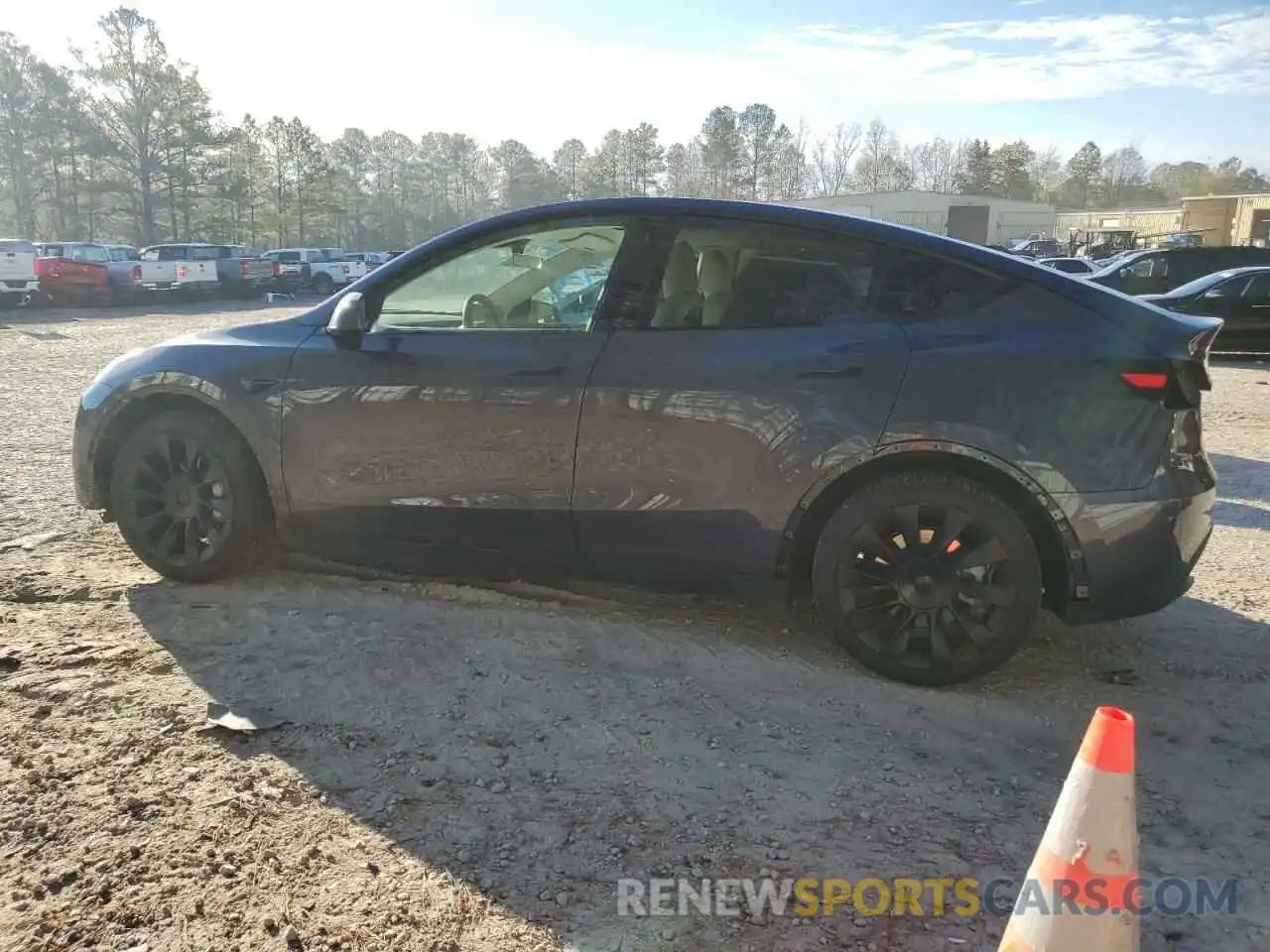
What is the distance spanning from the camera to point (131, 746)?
293cm

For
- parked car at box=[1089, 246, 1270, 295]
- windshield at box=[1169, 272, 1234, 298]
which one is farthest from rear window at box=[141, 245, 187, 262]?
windshield at box=[1169, 272, 1234, 298]

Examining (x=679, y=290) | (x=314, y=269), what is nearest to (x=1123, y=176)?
(x=314, y=269)

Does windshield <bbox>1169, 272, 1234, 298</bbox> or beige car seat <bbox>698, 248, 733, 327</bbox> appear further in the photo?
windshield <bbox>1169, 272, 1234, 298</bbox>

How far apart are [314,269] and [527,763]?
Answer: 35848 mm

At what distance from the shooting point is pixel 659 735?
10.2 feet

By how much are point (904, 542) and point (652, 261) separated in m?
1.47

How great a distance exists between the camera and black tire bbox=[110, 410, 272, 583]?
4125 millimetres

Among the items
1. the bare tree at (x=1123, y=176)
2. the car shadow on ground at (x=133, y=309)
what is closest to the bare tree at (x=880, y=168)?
the bare tree at (x=1123, y=176)

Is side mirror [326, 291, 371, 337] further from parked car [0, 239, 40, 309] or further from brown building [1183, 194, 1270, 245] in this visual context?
brown building [1183, 194, 1270, 245]

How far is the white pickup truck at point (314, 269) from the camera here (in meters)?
33.0

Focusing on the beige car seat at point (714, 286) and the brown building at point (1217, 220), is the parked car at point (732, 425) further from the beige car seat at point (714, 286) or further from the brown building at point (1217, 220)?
the brown building at point (1217, 220)

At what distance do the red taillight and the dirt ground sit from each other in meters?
1.18

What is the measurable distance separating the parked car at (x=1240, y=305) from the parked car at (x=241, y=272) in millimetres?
27182

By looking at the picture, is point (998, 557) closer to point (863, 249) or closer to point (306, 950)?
point (863, 249)
